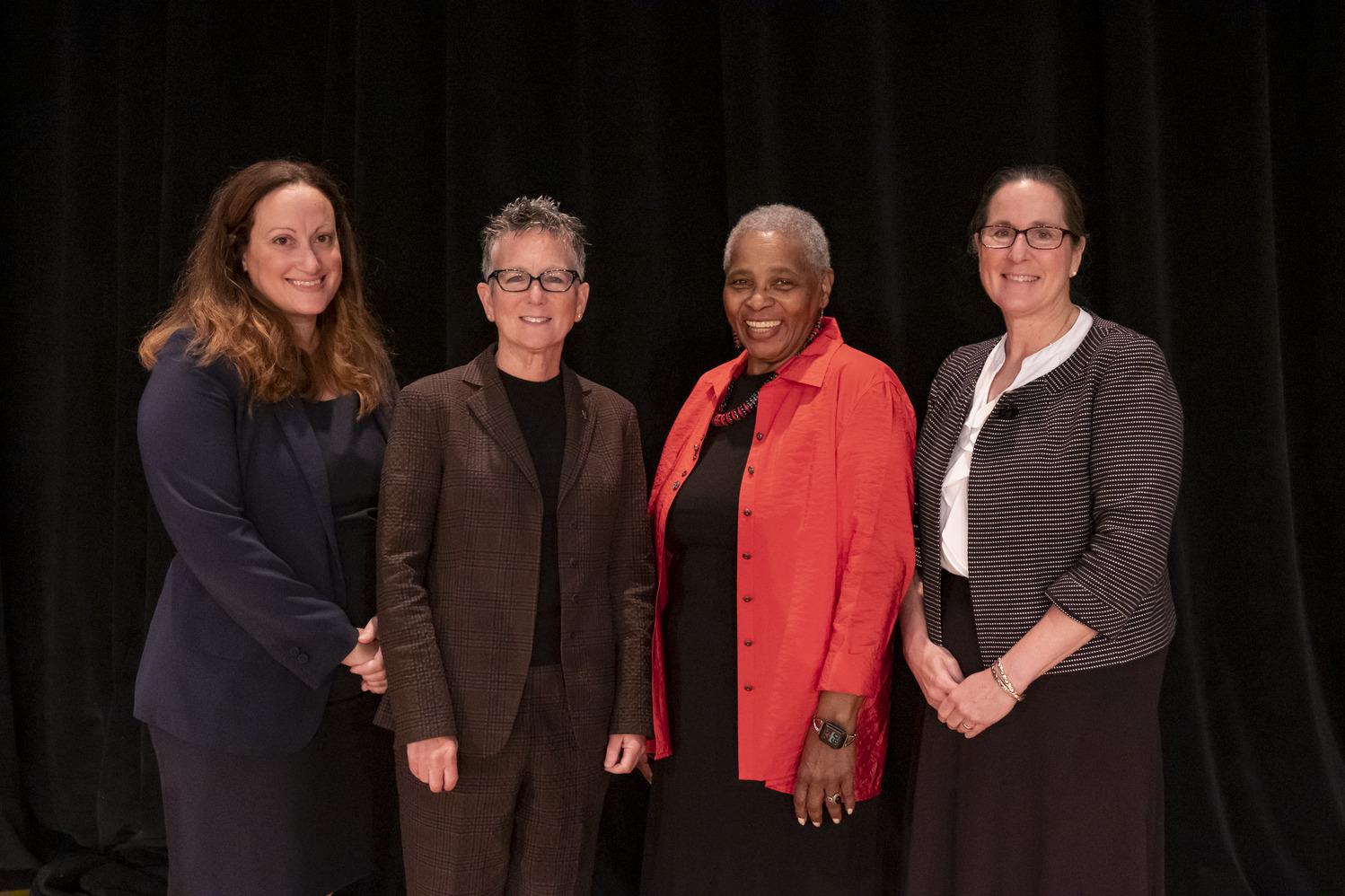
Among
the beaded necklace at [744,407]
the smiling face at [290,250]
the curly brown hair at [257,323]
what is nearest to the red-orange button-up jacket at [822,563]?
the beaded necklace at [744,407]

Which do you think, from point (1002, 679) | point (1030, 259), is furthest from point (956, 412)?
point (1002, 679)

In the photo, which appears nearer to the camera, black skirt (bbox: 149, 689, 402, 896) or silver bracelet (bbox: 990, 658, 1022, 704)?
silver bracelet (bbox: 990, 658, 1022, 704)

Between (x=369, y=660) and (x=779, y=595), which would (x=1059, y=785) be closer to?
(x=779, y=595)

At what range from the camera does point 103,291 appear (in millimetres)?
3035

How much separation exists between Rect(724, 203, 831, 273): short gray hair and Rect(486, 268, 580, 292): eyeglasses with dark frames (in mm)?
456

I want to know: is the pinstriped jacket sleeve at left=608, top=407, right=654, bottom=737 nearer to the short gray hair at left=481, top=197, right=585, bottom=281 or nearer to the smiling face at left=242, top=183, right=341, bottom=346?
the short gray hair at left=481, top=197, right=585, bottom=281

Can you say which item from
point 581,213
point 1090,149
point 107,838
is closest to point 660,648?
point 581,213

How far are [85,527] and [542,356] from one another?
207 cm

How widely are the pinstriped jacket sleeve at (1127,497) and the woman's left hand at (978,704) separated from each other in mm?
196

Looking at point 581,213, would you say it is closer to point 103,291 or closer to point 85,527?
point 103,291

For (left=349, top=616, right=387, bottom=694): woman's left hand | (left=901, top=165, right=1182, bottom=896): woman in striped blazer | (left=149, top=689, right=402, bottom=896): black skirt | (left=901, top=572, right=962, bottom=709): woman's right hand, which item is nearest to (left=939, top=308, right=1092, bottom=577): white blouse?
(left=901, top=165, right=1182, bottom=896): woman in striped blazer

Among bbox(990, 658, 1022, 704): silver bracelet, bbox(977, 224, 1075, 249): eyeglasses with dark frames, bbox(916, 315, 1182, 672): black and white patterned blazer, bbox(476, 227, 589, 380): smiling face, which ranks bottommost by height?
bbox(990, 658, 1022, 704): silver bracelet

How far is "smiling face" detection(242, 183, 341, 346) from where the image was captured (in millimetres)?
1939

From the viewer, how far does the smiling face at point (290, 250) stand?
→ 1939 mm
